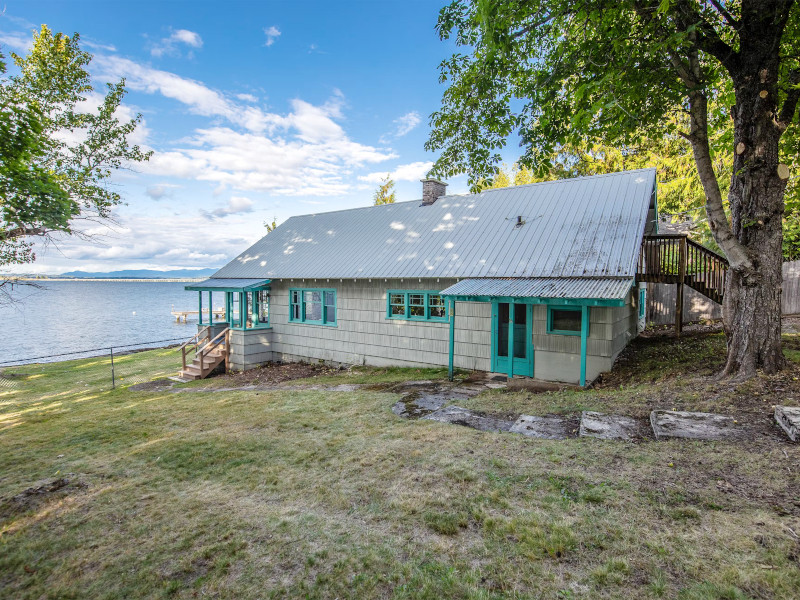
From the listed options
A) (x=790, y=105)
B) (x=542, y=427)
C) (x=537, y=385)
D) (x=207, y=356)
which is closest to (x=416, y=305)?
(x=537, y=385)

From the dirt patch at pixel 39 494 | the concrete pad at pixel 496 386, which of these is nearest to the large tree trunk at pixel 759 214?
the concrete pad at pixel 496 386

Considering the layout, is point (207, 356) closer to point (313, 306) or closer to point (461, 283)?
point (313, 306)

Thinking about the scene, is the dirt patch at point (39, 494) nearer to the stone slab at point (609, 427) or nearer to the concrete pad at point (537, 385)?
the stone slab at point (609, 427)

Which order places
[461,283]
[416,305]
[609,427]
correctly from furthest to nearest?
[416,305] → [461,283] → [609,427]

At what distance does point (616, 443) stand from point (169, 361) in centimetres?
2042

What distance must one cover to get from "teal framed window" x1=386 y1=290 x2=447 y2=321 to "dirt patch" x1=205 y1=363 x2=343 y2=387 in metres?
3.04

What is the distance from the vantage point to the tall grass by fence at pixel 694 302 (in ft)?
52.5

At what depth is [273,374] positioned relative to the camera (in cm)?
1396

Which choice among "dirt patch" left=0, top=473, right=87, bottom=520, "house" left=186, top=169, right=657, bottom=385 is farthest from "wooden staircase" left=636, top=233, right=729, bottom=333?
"dirt patch" left=0, top=473, right=87, bottom=520

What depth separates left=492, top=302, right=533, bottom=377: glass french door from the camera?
34.2 ft

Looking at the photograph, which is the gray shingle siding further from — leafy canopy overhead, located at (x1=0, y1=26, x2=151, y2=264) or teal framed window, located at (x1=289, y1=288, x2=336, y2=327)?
leafy canopy overhead, located at (x1=0, y1=26, x2=151, y2=264)

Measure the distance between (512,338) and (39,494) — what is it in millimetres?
9285

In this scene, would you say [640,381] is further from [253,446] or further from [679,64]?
[253,446]

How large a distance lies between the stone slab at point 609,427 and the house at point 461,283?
2791mm
